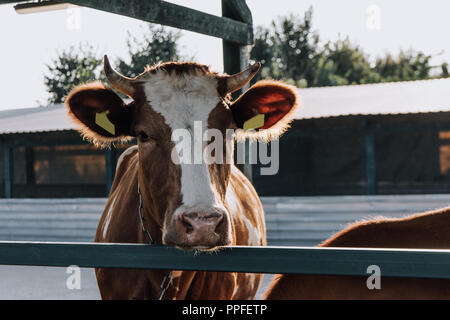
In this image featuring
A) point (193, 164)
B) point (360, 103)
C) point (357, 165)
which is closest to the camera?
point (193, 164)

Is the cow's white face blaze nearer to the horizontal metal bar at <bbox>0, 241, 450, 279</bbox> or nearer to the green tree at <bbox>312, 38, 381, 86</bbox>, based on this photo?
the horizontal metal bar at <bbox>0, 241, 450, 279</bbox>

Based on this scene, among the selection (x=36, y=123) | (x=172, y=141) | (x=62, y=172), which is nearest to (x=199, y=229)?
(x=172, y=141)

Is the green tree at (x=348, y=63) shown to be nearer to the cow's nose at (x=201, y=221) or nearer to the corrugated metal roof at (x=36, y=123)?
the corrugated metal roof at (x=36, y=123)

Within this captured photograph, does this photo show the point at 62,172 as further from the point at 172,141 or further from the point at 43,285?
the point at 172,141

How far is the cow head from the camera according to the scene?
2160 mm

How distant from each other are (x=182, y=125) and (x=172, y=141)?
0.09 metres

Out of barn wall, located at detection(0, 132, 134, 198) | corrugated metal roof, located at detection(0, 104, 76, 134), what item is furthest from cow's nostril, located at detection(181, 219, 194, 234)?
barn wall, located at detection(0, 132, 134, 198)

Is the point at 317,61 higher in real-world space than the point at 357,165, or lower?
higher

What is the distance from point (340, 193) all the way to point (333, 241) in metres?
14.9

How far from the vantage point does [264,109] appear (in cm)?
302

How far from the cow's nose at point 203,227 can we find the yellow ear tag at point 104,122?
2.74 feet

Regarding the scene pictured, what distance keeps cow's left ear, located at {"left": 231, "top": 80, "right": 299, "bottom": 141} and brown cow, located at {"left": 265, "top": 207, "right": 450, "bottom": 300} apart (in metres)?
1.07

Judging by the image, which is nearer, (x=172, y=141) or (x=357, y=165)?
(x=172, y=141)
